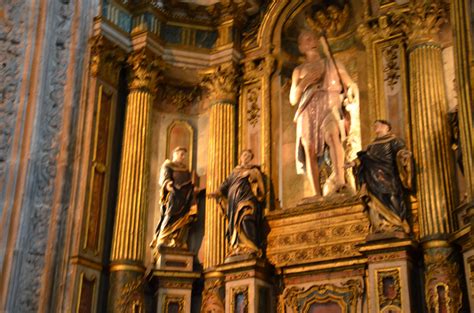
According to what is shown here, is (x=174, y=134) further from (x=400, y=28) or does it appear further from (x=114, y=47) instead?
(x=400, y=28)

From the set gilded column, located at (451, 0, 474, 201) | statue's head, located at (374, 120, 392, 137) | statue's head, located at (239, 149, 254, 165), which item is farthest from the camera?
statue's head, located at (239, 149, 254, 165)

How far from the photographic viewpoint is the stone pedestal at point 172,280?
12.2 m

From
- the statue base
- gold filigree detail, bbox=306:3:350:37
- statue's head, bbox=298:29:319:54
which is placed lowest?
the statue base

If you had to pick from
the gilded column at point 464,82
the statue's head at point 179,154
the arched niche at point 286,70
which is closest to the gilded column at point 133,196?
the statue's head at point 179,154

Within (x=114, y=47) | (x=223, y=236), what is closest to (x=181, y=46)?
(x=114, y=47)

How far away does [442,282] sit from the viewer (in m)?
10.1

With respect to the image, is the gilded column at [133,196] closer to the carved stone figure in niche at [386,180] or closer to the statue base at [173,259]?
the statue base at [173,259]

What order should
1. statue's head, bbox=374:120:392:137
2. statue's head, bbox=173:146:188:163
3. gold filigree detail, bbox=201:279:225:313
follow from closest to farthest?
1. statue's head, bbox=374:120:392:137
2. gold filigree detail, bbox=201:279:225:313
3. statue's head, bbox=173:146:188:163

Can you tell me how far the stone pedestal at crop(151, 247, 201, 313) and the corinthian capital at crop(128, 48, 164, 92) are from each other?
3041 mm

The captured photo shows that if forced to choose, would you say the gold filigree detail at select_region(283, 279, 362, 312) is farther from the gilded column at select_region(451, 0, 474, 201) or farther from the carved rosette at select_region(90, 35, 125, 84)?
the carved rosette at select_region(90, 35, 125, 84)

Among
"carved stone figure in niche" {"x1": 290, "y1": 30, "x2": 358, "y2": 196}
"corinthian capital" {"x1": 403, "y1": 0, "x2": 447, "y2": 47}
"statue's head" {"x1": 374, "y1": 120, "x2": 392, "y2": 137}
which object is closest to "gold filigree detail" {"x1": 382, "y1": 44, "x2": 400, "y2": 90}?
"corinthian capital" {"x1": 403, "y1": 0, "x2": 447, "y2": 47}

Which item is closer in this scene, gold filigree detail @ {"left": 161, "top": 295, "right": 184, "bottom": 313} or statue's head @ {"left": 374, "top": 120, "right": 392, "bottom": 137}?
statue's head @ {"left": 374, "top": 120, "right": 392, "bottom": 137}

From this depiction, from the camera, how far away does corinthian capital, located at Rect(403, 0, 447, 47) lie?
38.7ft

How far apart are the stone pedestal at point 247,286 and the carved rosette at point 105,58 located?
4103 mm
